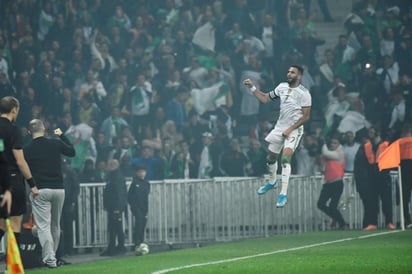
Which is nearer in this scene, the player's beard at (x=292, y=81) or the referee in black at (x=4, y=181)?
the referee in black at (x=4, y=181)

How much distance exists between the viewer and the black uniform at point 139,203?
25.3 m

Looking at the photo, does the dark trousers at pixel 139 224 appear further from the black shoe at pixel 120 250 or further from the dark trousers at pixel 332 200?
the dark trousers at pixel 332 200

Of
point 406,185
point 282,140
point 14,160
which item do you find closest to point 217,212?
point 406,185

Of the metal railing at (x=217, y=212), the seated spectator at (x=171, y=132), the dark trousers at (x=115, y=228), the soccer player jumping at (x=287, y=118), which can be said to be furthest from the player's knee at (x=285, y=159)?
the seated spectator at (x=171, y=132)

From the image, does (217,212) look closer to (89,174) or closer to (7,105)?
(89,174)

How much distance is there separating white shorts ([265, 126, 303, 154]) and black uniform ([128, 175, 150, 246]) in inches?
205

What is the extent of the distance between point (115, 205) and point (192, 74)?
6.32m

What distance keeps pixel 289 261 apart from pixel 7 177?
5849 millimetres

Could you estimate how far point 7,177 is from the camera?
480 inches

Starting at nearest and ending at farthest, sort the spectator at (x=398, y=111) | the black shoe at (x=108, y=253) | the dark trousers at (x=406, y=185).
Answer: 1. the black shoe at (x=108, y=253)
2. the dark trousers at (x=406, y=185)
3. the spectator at (x=398, y=111)

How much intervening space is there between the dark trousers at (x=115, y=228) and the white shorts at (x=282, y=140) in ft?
18.5

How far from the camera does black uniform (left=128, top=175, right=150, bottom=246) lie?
25.3 m

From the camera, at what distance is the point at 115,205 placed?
25328 mm

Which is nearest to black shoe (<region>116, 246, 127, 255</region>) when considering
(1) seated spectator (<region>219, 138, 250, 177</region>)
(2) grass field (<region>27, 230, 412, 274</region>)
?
(2) grass field (<region>27, 230, 412, 274</region>)
